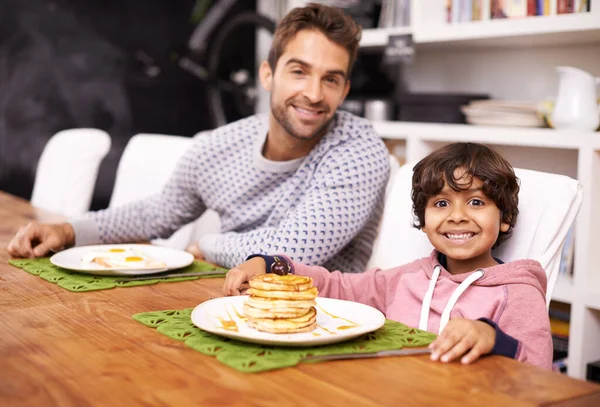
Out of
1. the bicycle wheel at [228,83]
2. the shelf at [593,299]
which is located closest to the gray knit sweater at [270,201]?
the shelf at [593,299]

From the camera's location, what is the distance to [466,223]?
144cm

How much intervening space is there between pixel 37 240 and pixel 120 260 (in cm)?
37

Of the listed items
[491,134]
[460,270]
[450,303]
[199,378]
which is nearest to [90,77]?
[491,134]

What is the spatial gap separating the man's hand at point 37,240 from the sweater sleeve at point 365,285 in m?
0.65

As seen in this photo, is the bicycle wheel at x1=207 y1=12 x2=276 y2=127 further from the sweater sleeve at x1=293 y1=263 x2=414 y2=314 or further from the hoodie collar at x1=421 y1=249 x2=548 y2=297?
the hoodie collar at x1=421 y1=249 x2=548 y2=297

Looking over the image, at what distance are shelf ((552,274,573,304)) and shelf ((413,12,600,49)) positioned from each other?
85cm

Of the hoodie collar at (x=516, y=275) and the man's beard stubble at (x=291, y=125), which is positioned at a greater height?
the man's beard stubble at (x=291, y=125)

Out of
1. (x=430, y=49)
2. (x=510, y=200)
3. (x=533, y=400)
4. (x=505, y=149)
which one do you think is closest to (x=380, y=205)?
(x=510, y=200)

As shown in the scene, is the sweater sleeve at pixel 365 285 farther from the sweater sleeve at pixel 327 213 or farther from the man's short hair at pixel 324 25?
the man's short hair at pixel 324 25

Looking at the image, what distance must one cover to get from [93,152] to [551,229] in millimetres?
2120

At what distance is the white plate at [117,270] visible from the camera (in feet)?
4.97

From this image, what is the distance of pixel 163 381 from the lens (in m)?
0.91

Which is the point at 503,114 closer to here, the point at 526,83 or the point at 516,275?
the point at 526,83

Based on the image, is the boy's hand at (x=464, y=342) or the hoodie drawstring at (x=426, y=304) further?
the hoodie drawstring at (x=426, y=304)
